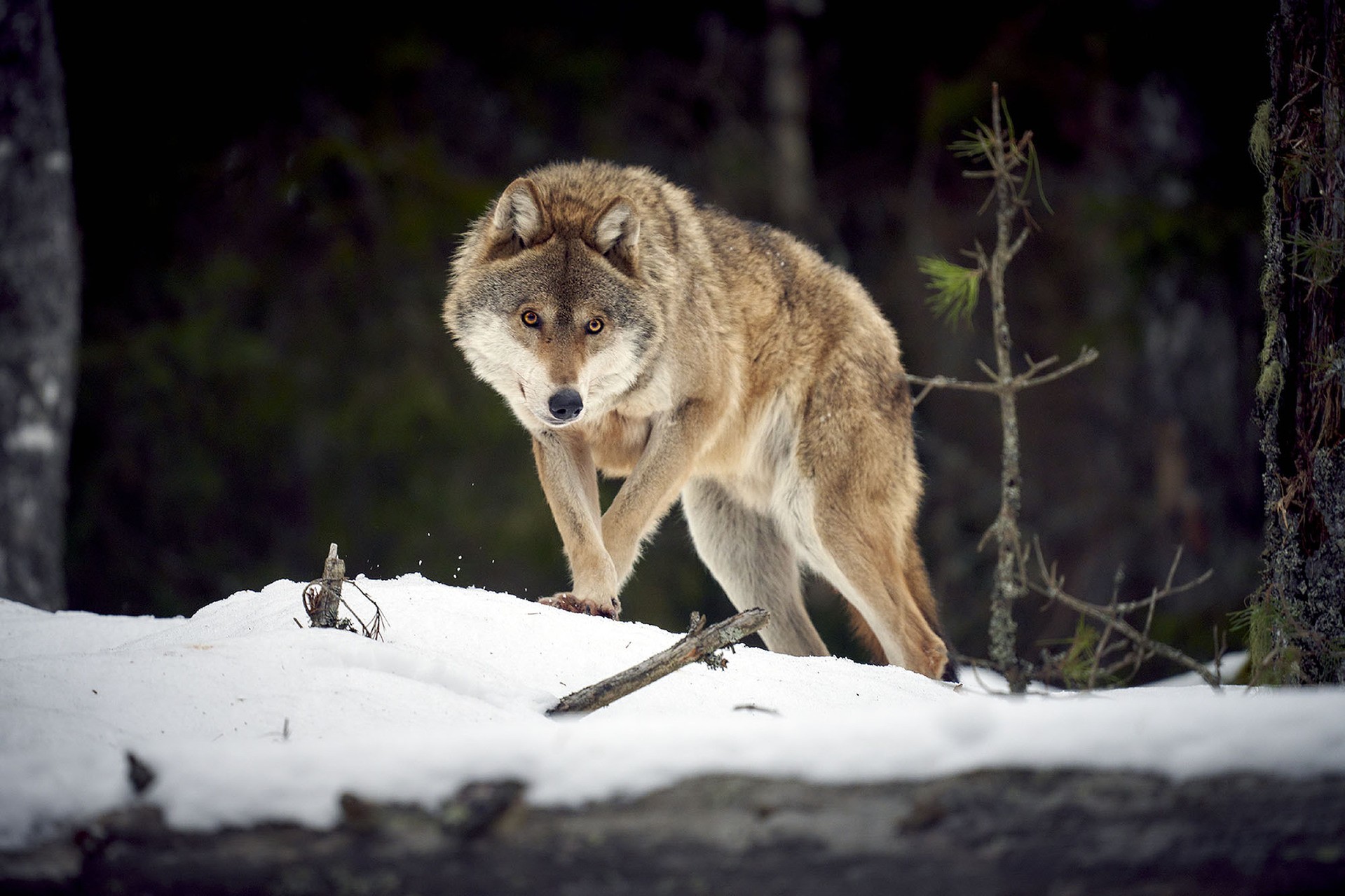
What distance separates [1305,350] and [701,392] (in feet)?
8.11

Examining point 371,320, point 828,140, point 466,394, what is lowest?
point 466,394

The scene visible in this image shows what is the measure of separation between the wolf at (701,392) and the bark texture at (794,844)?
2346mm

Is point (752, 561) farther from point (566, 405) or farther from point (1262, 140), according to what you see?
point (1262, 140)

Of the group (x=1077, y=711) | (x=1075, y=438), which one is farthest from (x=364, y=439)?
(x=1077, y=711)

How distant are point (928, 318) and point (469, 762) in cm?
1169

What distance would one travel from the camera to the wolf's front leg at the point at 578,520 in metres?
4.71

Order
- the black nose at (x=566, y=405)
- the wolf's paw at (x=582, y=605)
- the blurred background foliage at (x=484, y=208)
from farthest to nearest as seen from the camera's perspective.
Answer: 1. the blurred background foliage at (x=484, y=208)
2. the black nose at (x=566, y=405)
3. the wolf's paw at (x=582, y=605)

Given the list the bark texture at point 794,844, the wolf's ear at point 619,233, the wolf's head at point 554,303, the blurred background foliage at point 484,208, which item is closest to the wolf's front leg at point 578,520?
the wolf's head at point 554,303

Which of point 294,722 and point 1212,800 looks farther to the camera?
point 294,722

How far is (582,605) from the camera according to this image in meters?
4.62

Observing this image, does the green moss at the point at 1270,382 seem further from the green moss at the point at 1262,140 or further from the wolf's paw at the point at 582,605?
the wolf's paw at the point at 582,605

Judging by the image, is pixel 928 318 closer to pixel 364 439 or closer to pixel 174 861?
pixel 364 439

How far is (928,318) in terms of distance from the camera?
13305 mm

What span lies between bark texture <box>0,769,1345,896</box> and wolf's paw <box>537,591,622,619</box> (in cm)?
226
